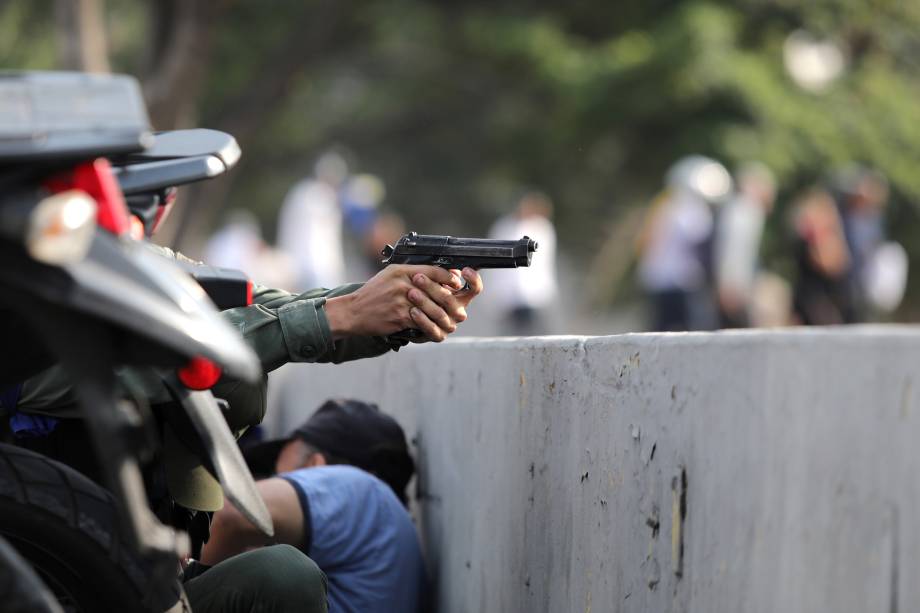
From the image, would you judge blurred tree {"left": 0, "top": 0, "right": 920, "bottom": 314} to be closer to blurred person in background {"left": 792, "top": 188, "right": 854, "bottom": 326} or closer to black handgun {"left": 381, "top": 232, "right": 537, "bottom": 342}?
blurred person in background {"left": 792, "top": 188, "right": 854, "bottom": 326}

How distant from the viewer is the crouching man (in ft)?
14.7

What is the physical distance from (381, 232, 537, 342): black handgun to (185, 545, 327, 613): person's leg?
0.59 meters

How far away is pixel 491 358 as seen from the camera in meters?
4.46

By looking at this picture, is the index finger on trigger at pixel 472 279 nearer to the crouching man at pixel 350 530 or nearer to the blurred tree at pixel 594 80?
the crouching man at pixel 350 530

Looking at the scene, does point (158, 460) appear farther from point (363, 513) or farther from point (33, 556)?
point (363, 513)

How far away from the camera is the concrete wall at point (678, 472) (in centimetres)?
235

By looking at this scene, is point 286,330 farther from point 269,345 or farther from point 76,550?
point 76,550

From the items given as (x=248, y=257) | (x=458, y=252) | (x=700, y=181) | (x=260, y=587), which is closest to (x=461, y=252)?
(x=458, y=252)

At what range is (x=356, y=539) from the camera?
467 centimetres

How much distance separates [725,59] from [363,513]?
1803 centimetres

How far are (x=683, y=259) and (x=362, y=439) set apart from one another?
31.6 feet

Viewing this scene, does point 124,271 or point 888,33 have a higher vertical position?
point 888,33

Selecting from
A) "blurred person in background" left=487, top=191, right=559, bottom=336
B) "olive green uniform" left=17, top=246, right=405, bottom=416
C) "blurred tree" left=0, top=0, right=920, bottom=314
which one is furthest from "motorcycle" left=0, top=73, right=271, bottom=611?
"blurred person in background" left=487, top=191, right=559, bottom=336

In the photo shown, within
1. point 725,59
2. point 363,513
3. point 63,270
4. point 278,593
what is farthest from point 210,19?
point 63,270
